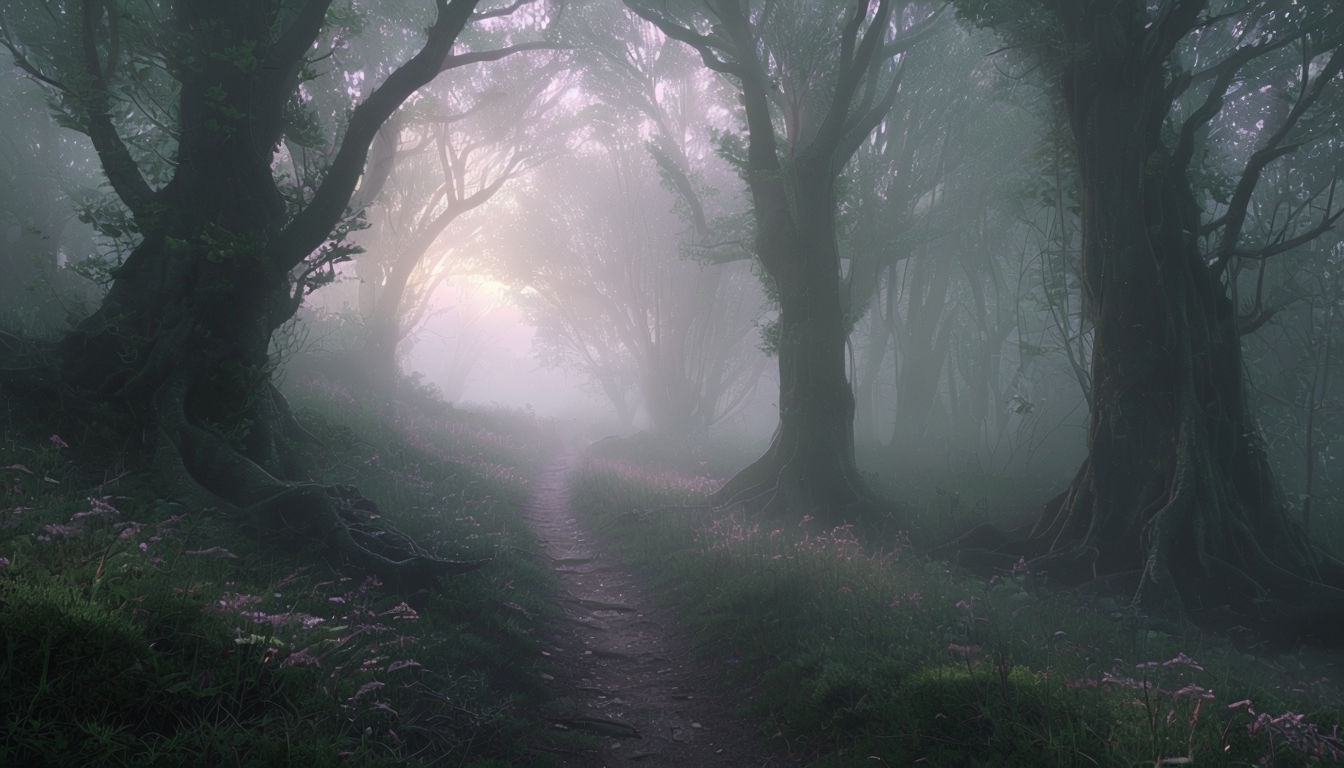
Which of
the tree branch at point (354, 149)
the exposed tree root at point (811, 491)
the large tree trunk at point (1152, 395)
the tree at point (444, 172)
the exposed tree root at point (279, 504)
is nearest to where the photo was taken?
the exposed tree root at point (279, 504)

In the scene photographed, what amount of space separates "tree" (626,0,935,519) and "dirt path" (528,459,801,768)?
4.10 m

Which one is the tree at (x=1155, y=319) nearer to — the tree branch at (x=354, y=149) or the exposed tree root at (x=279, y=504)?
the tree branch at (x=354, y=149)

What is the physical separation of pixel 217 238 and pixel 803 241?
31.0 feet

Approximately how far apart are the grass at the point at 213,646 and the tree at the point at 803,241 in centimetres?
614

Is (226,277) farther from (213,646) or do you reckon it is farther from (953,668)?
(953,668)

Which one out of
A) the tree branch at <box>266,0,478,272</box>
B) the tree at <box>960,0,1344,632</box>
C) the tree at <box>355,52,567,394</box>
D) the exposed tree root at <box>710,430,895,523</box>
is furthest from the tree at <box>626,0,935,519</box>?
the tree at <box>355,52,567,394</box>

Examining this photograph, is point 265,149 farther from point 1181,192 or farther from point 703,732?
point 1181,192

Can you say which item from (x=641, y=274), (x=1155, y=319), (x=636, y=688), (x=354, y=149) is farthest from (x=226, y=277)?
(x=641, y=274)

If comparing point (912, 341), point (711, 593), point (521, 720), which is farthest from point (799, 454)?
point (912, 341)

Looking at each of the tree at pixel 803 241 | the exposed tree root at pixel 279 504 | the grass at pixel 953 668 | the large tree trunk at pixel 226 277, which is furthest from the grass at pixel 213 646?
the tree at pixel 803 241

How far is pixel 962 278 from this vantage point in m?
25.6

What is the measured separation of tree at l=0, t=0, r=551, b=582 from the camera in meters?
7.02

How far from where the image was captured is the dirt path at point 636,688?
505 centimetres

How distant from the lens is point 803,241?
42.0 feet
